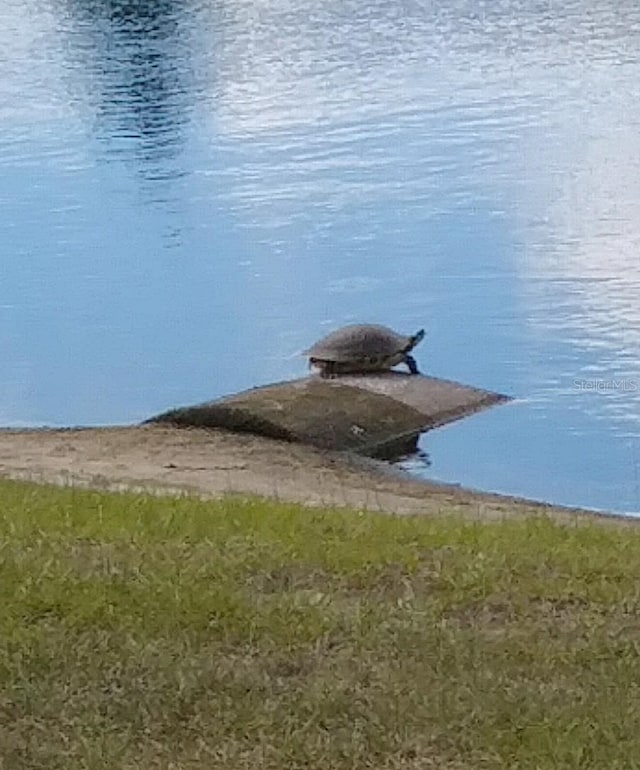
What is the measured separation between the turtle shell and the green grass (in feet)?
30.0

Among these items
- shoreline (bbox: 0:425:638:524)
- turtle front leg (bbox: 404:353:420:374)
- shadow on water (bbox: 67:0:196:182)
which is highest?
shadow on water (bbox: 67:0:196:182)

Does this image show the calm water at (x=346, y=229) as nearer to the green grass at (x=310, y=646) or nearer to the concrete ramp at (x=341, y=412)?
the concrete ramp at (x=341, y=412)

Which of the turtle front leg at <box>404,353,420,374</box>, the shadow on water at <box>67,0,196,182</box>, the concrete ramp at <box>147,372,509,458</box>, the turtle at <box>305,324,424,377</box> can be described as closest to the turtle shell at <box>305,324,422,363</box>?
the turtle at <box>305,324,424,377</box>

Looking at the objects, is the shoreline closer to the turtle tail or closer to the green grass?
the turtle tail

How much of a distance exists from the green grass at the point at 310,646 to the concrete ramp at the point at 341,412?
743 centimetres

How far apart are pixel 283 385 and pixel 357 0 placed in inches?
1076

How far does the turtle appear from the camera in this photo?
1582cm

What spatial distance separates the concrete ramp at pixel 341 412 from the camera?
46.5 feet

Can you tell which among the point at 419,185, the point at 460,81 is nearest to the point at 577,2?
the point at 460,81

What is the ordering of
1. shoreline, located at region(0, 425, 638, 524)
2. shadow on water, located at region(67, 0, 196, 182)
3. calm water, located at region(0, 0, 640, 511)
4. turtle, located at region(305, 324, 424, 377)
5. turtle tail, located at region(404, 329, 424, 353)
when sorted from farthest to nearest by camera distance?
shadow on water, located at region(67, 0, 196, 182), turtle tail, located at region(404, 329, 424, 353), turtle, located at region(305, 324, 424, 377), calm water, located at region(0, 0, 640, 511), shoreline, located at region(0, 425, 638, 524)

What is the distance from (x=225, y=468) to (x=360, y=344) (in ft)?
11.8

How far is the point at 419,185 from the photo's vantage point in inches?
875

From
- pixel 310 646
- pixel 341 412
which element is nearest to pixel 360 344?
pixel 341 412

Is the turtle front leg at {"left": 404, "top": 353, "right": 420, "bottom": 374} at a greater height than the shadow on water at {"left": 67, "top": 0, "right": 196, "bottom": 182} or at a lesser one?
lesser
